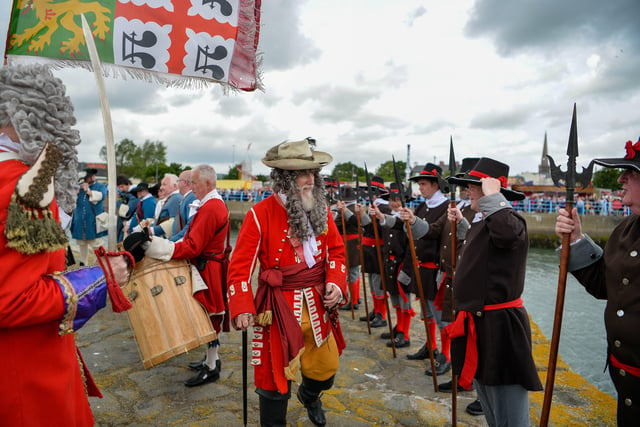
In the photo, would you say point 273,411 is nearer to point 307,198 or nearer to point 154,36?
point 307,198

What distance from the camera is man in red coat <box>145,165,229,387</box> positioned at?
3.81m

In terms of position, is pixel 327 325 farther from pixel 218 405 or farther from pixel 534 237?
pixel 534 237

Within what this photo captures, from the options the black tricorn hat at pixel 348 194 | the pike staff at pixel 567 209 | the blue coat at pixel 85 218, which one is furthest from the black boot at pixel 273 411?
the blue coat at pixel 85 218

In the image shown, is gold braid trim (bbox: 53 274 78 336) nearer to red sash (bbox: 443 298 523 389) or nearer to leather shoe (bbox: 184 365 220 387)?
red sash (bbox: 443 298 523 389)

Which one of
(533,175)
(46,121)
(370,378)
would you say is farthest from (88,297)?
(533,175)

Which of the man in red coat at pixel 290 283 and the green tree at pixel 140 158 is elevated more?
the green tree at pixel 140 158

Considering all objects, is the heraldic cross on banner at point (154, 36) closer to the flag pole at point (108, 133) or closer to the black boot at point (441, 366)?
the flag pole at point (108, 133)

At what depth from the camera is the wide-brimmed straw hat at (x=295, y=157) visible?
123 inches

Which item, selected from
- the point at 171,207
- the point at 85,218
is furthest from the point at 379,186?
the point at 85,218

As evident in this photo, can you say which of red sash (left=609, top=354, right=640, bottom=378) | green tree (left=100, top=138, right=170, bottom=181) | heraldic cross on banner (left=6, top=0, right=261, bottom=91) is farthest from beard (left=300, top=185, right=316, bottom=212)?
green tree (left=100, top=138, right=170, bottom=181)

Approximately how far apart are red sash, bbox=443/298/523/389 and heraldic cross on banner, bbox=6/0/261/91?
2571mm

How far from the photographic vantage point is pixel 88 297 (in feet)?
5.42

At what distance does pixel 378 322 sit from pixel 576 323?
4.54 m

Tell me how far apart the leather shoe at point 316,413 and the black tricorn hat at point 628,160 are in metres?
2.79
